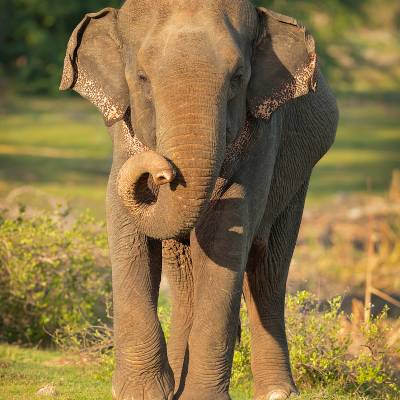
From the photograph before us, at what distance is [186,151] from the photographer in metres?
6.41

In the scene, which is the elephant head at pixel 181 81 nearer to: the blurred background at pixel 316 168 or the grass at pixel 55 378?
the grass at pixel 55 378

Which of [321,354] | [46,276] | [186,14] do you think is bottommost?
[46,276]

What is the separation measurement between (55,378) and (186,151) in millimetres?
3097

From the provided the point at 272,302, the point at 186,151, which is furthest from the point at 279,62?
the point at 272,302

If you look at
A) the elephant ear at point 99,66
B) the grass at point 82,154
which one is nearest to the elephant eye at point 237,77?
the elephant ear at point 99,66

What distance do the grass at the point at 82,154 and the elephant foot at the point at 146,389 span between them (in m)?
7.41

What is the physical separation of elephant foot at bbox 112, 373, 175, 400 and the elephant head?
810 millimetres

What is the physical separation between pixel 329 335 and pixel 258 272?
97 centimetres

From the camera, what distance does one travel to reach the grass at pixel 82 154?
73.6 ft

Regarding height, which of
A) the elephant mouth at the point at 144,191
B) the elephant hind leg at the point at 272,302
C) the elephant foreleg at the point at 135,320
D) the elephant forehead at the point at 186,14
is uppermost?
the elephant forehead at the point at 186,14

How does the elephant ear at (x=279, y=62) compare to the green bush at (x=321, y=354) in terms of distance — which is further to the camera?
the green bush at (x=321, y=354)

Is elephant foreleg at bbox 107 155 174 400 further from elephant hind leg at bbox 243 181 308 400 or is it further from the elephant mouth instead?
elephant hind leg at bbox 243 181 308 400

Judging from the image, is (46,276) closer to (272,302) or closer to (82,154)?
(272,302)

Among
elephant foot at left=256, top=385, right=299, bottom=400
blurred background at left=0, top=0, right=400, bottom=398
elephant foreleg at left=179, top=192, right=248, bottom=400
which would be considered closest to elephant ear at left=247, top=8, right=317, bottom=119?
elephant foreleg at left=179, top=192, right=248, bottom=400
